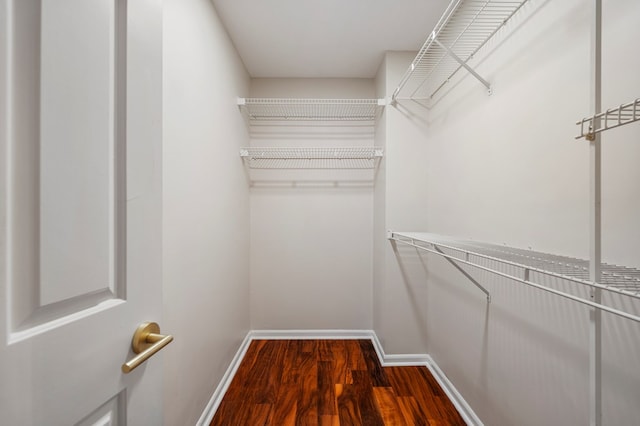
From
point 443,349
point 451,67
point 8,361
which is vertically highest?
point 451,67

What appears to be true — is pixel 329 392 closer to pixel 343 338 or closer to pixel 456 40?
pixel 343 338

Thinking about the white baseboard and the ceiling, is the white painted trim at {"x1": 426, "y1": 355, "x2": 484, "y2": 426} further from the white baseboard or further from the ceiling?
the ceiling

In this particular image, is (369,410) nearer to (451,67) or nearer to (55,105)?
(55,105)

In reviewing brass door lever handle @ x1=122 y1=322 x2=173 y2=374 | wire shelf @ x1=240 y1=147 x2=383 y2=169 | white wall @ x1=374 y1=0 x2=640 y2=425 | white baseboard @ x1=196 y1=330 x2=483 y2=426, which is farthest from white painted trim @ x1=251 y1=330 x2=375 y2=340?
brass door lever handle @ x1=122 y1=322 x2=173 y2=374

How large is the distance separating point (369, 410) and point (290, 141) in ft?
6.92

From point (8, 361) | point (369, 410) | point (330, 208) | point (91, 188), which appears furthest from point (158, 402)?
point (330, 208)

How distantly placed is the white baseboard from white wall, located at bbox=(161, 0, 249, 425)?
0.27ft

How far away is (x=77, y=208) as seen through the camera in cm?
47

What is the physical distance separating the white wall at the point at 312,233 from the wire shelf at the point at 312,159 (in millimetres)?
73

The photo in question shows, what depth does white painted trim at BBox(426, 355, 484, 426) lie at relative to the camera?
1482mm

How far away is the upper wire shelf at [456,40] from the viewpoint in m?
1.20

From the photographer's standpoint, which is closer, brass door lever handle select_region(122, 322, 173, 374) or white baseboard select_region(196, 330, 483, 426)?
brass door lever handle select_region(122, 322, 173, 374)

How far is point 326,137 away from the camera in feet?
8.14

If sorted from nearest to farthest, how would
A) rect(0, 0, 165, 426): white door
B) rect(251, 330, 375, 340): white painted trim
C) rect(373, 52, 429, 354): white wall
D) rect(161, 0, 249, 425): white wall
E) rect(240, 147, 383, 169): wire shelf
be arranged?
rect(0, 0, 165, 426): white door, rect(161, 0, 249, 425): white wall, rect(373, 52, 429, 354): white wall, rect(240, 147, 383, 169): wire shelf, rect(251, 330, 375, 340): white painted trim
